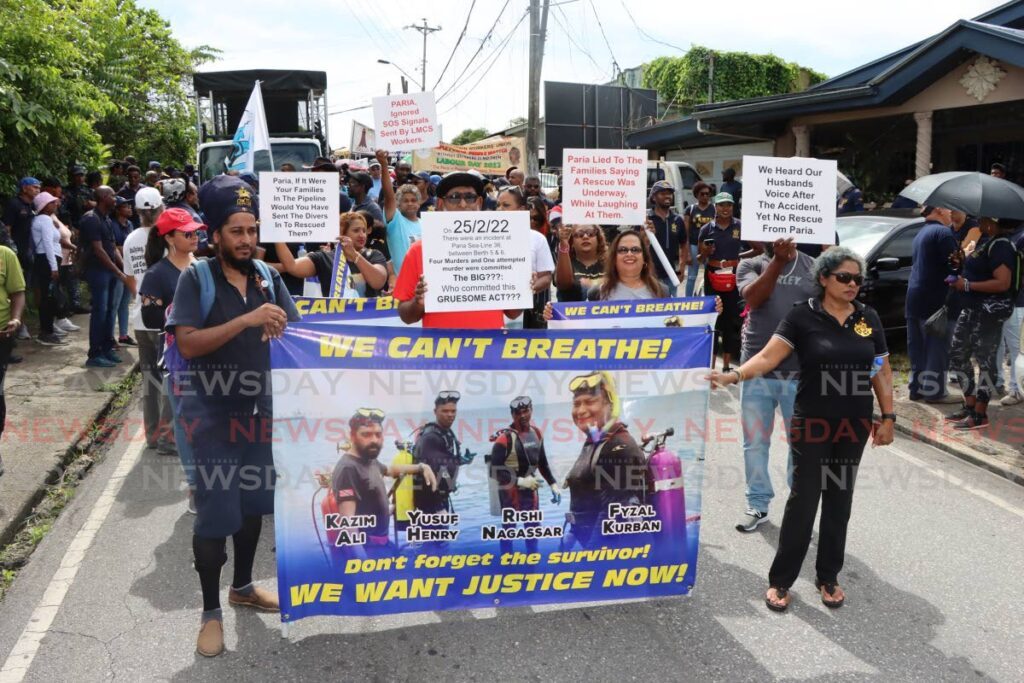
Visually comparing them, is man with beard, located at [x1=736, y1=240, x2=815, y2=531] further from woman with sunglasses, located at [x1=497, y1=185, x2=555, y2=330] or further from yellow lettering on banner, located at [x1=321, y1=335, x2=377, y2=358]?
yellow lettering on banner, located at [x1=321, y1=335, x2=377, y2=358]

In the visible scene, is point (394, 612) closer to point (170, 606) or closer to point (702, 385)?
point (170, 606)

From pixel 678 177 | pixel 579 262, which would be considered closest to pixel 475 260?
pixel 579 262

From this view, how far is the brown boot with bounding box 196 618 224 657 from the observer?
3830mm

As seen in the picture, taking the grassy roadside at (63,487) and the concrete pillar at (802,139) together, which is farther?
the concrete pillar at (802,139)

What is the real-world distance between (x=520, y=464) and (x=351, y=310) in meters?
2.49

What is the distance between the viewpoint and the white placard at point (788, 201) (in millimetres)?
4820

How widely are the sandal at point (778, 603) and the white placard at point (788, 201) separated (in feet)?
5.95

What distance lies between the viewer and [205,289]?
3760 millimetres

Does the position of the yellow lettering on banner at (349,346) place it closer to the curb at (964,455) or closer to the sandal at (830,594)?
the sandal at (830,594)

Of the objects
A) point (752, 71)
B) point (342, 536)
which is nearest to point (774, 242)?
point (342, 536)

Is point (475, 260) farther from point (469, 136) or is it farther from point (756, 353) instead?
point (469, 136)

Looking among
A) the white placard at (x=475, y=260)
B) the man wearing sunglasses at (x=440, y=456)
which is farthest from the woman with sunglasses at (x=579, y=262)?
the man wearing sunglasses at (x=440, y=456)

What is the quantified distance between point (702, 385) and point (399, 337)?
4.58ft

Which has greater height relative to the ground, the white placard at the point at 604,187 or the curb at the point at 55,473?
the white placard at the point at 604,187
